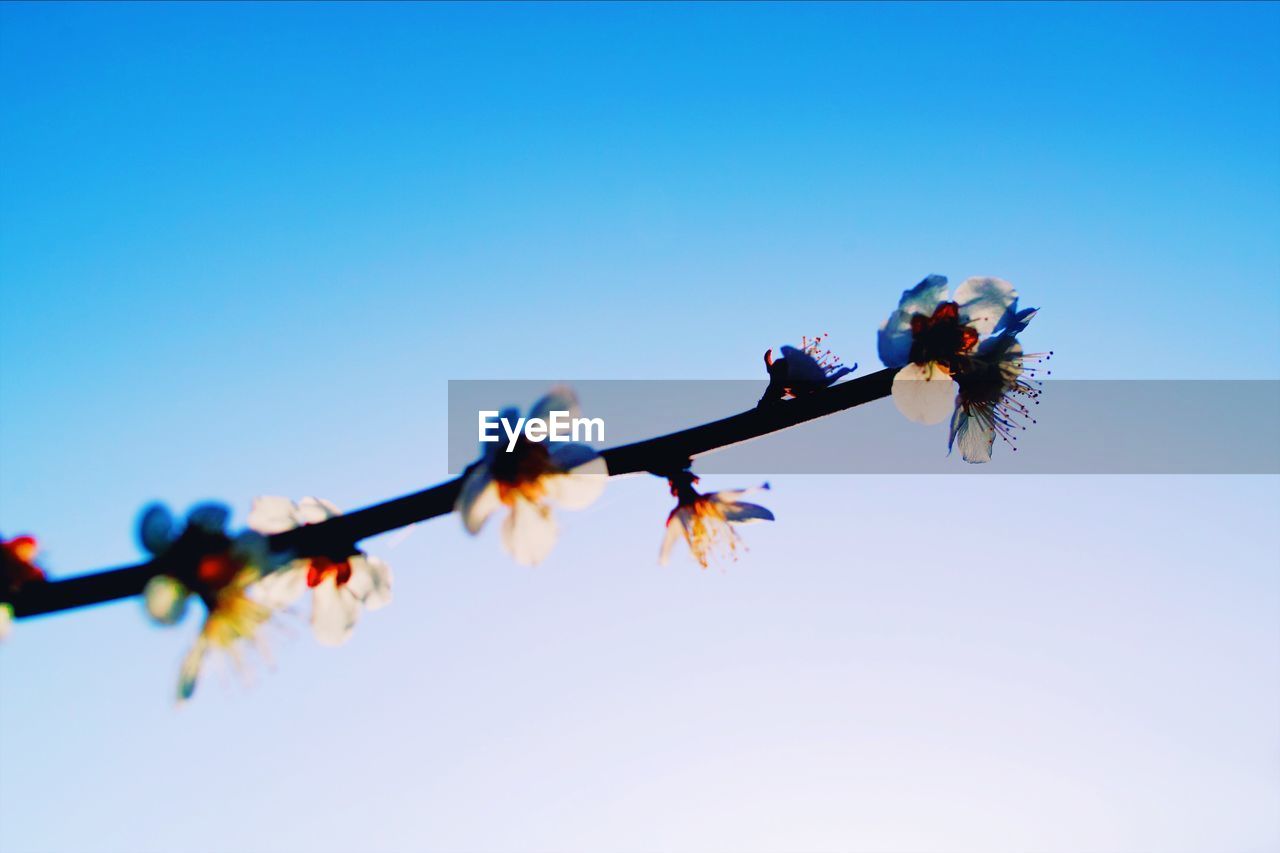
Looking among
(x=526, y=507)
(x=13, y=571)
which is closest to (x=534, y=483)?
(x=526, y=507)

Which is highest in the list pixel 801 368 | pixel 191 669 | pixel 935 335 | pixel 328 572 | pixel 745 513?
pixel 935 335

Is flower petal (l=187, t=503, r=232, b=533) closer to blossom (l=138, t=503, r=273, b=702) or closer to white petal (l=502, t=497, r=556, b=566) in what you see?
blossom (l=138, t=503, r=273, b=702)

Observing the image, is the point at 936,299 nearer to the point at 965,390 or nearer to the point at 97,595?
the point at 965,390

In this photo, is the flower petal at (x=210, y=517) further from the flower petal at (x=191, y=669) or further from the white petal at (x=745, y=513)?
the white petal at (x=745, y=513)

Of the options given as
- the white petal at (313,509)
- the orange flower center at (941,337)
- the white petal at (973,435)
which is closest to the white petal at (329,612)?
the white petal at (313,509)

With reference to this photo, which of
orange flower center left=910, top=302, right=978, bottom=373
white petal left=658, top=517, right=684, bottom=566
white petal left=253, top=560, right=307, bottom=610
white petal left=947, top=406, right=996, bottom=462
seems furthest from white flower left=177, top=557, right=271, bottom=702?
white petal left=947, top=406, right=996, bottom=462

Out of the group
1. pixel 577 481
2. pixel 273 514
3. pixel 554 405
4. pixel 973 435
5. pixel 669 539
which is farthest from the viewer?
pixel 973 435

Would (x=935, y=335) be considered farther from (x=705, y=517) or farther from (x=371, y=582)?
(x=371, y=582)
